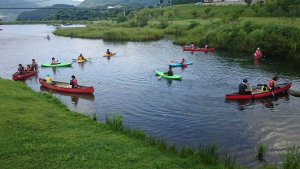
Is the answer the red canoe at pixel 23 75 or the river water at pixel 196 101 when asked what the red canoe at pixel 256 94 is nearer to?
the river water at pixel 196 101

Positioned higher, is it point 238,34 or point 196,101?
point 238,34

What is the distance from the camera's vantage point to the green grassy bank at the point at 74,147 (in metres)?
14.9

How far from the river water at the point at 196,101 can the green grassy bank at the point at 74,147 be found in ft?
10.2

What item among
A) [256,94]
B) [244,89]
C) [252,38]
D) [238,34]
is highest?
[238,34]

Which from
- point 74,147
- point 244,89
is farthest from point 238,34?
point 74,147

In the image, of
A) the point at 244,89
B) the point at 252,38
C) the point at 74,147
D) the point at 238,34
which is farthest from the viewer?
the point at 238,34

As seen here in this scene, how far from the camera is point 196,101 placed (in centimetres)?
2875

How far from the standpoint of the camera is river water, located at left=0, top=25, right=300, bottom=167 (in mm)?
20906

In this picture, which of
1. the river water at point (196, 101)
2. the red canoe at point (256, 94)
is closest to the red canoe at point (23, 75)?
the river water at point (196, 101)

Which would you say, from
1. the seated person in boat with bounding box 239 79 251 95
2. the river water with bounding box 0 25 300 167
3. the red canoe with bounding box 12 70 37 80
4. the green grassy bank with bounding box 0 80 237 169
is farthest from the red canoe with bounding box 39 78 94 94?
the seated person in boat with bounding box 239 79 251 95

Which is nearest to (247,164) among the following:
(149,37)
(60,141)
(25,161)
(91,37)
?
(60,141)

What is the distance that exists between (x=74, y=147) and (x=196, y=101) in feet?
47.8

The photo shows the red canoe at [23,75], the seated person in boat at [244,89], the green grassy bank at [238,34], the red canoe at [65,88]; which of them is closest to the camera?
the seated person in boat at [244,89]

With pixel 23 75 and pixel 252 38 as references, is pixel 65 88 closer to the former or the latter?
pixel 23 75
